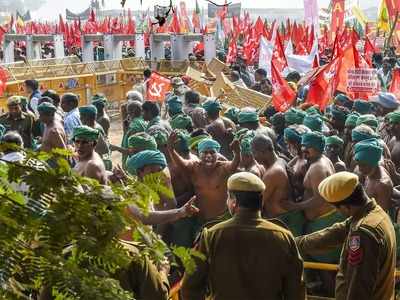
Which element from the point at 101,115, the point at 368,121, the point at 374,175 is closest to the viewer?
the point at 374,175

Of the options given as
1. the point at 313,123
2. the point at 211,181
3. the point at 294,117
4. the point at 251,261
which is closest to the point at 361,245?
the point at 251,261

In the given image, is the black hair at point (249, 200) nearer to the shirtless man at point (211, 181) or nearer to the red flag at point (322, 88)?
the shirtless man at point (211, 181)

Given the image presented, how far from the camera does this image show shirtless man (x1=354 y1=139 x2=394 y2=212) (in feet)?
19.1

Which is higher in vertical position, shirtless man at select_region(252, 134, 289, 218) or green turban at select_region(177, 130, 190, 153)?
green turban at select_region(177, 130, 190, 153)

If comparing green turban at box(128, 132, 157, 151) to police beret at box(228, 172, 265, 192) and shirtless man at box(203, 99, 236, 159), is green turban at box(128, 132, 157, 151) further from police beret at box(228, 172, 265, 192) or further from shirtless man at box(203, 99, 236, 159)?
police beret at box(228, 172, 265, 192)

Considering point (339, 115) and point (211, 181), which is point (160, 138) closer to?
point (211, 181)

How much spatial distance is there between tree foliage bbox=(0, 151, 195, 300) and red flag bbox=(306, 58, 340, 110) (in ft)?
28.6

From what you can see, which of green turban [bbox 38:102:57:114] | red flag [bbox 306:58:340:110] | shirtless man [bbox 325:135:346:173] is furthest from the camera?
red flag [bbox 306:58:340:110]

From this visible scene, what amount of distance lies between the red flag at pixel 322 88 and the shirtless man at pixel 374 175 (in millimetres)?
5016

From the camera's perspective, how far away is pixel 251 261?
4.02 meters

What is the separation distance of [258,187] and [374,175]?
6.93 ft

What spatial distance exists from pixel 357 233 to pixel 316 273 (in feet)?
7.31

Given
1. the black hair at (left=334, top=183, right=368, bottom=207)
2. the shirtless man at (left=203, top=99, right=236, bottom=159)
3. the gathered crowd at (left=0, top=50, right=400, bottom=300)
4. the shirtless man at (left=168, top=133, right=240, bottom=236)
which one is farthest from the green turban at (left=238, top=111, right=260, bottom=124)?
the black hair at (left=334, top=183, right=368, bottom=207)

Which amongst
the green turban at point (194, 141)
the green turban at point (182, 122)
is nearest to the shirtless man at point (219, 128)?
the green turban at point (182, 122)
